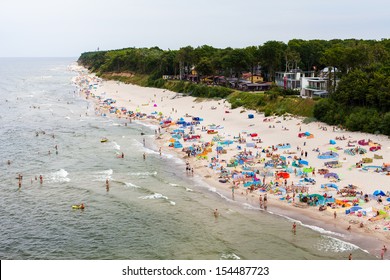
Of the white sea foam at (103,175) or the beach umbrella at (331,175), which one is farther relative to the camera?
the white sea foam at (103,175)

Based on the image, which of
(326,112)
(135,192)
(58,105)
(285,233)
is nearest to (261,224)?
(285,233)

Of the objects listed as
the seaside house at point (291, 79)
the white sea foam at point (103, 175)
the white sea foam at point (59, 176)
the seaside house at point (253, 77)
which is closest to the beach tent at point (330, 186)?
the white sea foam at point (103, 175)

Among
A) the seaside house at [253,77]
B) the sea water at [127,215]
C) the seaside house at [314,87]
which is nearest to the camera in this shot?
the sea water at [127,215]

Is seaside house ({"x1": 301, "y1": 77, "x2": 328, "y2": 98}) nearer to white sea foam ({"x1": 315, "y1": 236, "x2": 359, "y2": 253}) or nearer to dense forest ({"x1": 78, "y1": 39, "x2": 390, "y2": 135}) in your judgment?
dense forest ({"x1": 78, "y1": 39, "x2": 390, "y2": 135})

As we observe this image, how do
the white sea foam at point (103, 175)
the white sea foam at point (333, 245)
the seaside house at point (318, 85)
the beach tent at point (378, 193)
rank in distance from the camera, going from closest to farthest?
the white sea foam at point (333, 245) → the beach tent at point (378, 193) → the white sea foam at point (103, 175) → the seaside house at point (318, 85)

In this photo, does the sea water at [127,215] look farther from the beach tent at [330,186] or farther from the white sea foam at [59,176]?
the beach tent at [330,186]

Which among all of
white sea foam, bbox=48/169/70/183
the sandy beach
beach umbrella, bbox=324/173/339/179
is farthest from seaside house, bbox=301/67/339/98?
white sea foam, bbox=48/169/70/183

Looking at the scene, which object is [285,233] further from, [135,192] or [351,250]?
A: [135,192]
